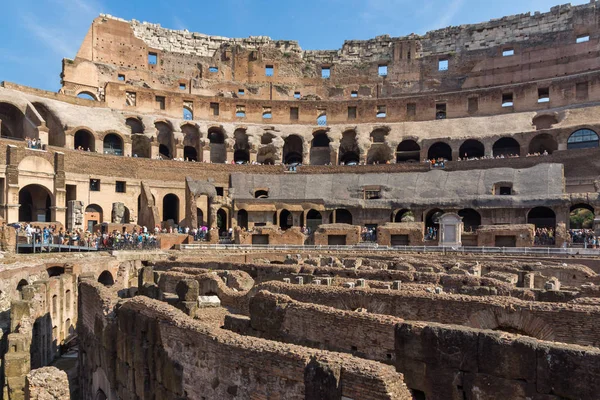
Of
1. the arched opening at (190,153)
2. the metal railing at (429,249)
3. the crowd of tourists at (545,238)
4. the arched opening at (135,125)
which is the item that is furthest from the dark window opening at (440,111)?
the arched opening at (135,125)

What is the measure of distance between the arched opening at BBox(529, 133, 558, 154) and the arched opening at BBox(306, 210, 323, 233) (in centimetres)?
2258

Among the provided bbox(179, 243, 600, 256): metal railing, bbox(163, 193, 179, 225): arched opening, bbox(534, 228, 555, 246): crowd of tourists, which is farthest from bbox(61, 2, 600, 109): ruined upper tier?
bbox(179, 243, 600, 256): metal railing

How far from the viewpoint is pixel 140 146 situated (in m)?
44.2

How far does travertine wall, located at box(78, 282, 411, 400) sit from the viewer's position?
187 inches

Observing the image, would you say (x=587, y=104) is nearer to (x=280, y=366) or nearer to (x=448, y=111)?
(x=448, y=111)

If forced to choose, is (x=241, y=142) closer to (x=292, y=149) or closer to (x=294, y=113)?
(x=292, y=149)

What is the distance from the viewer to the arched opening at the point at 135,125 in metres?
45.2

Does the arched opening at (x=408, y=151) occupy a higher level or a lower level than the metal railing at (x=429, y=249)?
higher

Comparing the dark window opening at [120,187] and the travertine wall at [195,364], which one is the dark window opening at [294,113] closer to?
the dark window opening at [120,187]

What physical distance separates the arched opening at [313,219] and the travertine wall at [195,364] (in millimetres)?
26353

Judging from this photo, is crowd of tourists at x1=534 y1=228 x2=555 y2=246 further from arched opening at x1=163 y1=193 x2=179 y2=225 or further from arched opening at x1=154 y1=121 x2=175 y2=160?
arched opening at x1=154 y1=121 x2=175 y2=160

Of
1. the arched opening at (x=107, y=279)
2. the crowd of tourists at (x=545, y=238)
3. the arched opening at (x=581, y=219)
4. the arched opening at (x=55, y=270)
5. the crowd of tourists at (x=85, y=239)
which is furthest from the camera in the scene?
the arched opening at (x=581, y=219)

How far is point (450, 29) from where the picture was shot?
2221 inches

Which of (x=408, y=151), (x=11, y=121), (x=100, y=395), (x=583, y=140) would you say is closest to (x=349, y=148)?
(x=408, y=151)
